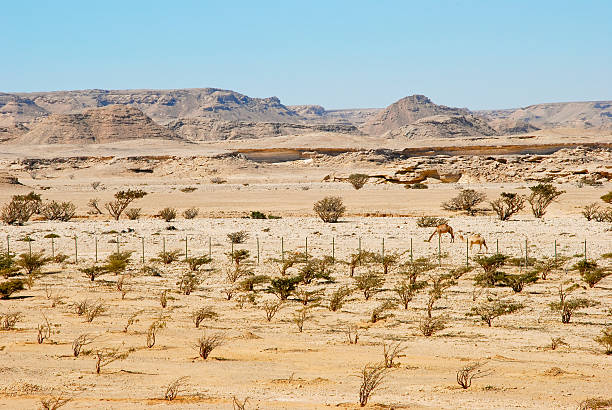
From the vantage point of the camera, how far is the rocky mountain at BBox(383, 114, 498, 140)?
153413 mm

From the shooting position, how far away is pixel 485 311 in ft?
52.9

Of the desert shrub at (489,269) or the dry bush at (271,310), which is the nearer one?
the dry bush at (271,310)

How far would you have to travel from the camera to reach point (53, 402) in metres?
9.28

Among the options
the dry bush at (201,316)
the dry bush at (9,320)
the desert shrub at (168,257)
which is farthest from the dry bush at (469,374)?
the desert shrub at (168,257)

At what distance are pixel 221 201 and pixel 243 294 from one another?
108 feet

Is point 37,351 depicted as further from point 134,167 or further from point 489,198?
point 134,167

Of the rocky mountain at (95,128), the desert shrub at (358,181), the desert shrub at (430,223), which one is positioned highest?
the rocky mountain at (95,128)

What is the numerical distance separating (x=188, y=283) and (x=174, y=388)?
1065 cm

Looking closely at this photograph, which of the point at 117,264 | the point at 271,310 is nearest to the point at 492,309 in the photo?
the point at 271,310

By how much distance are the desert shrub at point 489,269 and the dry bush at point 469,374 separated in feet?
30.0

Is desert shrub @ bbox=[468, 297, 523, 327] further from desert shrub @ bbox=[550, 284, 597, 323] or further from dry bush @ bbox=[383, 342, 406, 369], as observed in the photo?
dry bush @ bbox=[383, 342, 406, 369]

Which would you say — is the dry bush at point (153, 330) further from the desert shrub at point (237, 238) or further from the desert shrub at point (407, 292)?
the desert shrub at point (237, 238)

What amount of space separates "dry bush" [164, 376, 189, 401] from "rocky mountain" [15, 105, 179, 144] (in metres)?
119

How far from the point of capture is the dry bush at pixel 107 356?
1104 centimetres
